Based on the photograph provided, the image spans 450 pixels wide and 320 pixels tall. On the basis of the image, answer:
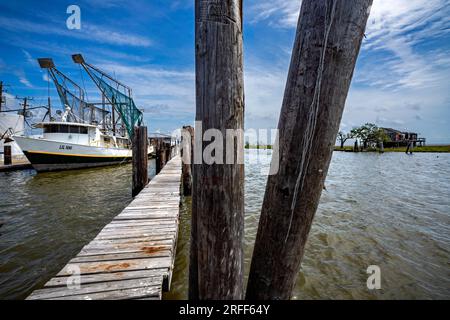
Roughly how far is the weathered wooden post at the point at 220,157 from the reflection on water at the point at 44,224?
12.4 feet

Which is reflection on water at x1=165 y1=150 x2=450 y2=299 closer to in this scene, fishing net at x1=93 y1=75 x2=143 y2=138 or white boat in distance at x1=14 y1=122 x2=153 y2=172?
white boat in distance at x1=14 y1=122 x2=153 y2=172

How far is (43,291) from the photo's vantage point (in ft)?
6.39

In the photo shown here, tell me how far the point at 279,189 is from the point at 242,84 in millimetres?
758

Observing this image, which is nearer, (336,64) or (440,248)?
(336,64)

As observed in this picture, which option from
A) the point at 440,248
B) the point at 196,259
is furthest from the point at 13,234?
the point at 440,248

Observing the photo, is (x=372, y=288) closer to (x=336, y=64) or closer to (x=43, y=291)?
(x=336, y=64)

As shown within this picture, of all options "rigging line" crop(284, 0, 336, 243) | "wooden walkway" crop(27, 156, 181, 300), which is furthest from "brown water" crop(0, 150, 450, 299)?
"rigging line" crop(284, 0, 336, 243)

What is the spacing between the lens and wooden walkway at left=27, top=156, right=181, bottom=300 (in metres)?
1.98

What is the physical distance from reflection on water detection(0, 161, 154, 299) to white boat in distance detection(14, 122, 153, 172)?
11.6 ft

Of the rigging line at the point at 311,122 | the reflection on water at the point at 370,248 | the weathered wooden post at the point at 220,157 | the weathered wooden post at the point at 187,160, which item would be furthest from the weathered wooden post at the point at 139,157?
the rigging line at the point at 311,122

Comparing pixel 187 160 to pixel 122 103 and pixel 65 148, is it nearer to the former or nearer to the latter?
pixel 65 148

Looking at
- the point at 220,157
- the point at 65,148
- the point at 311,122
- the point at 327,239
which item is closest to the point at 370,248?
the point at 327,239
